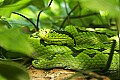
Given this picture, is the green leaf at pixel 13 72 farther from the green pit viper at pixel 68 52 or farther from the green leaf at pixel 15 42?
the green pit viper at pixel 68 52

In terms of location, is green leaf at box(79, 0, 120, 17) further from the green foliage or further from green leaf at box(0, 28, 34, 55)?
green leaf at box(0, 28, 34, 55)

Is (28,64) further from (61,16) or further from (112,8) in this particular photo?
(61,16)

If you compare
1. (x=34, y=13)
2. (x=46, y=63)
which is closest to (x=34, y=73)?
(x=46, y=63)

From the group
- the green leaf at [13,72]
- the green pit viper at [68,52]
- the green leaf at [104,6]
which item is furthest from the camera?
the green pit viper at [68,52]

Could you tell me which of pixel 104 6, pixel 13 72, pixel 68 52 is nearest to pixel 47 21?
pixel 68 52

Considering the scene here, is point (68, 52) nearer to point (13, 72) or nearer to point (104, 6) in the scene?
point (13, 72)

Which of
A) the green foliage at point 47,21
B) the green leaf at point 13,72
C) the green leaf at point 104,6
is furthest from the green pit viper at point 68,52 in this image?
the green leaf at point 104,6
